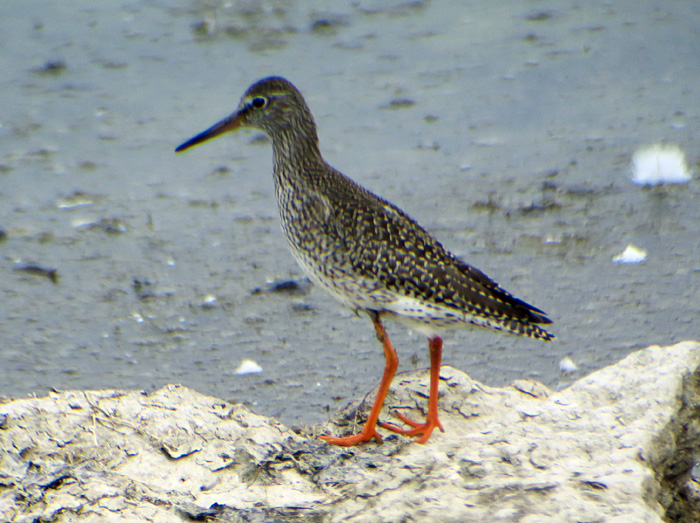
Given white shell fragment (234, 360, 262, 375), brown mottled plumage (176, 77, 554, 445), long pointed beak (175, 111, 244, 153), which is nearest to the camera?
brown mottled plumage (176, 77, 554, 445)

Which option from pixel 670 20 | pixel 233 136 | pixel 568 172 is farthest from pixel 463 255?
pixel 670 20

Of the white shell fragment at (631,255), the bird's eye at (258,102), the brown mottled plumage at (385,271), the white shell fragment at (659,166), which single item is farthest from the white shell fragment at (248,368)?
the white shell fragment at (659,166)

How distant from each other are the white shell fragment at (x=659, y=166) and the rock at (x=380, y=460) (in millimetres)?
3442

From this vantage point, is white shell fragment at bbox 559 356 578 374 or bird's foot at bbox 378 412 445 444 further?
white shell fragment at bbox 559 356 578 374

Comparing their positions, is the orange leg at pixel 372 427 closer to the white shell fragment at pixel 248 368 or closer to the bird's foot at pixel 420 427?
the bird's foot at pixel 420 427

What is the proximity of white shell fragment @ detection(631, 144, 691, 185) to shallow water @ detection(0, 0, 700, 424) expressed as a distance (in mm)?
125

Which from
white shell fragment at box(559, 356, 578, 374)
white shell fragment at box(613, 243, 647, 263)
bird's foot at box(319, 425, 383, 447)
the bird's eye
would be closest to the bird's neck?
the bird's eye

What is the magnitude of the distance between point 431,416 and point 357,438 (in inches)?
12.2

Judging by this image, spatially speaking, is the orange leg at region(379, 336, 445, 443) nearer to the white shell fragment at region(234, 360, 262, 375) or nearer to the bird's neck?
the bird's neck

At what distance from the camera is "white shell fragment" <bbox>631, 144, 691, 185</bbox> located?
6.89m

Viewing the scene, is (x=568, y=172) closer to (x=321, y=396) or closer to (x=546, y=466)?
(x=321, y=396)

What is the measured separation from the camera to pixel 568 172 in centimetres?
705

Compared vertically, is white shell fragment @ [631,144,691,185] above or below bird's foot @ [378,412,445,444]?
above

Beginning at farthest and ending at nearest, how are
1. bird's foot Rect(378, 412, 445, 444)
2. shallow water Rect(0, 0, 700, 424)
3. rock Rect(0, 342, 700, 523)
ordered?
shallow water Rect(0, 0, 700, 424) → bird's foot Rect(378, 412, 445, 444) → rock Rect(0, 342, 700, 523)
